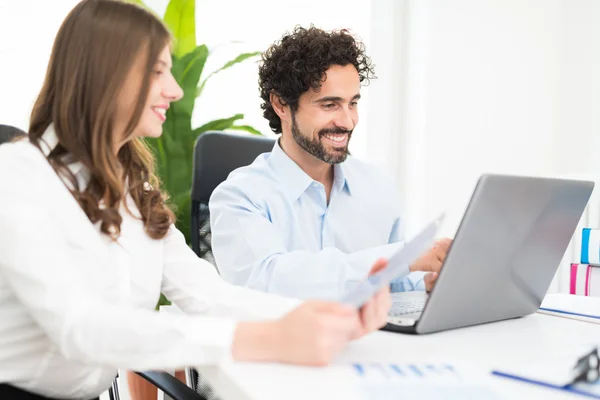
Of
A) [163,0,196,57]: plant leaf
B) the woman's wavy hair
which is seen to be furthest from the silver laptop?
[163,0,196,57]: plant leaf

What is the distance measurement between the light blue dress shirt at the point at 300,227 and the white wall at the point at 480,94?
3.84 feet

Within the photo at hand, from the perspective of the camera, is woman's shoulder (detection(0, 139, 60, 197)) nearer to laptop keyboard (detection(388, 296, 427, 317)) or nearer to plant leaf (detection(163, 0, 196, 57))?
laptop keyboard (detection(388, 296, 427, 317))

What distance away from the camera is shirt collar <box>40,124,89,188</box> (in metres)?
0.91

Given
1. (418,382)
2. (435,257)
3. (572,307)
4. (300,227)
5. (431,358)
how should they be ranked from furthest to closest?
(300,227), (572,307), (435,257), (431,358), (418,382)

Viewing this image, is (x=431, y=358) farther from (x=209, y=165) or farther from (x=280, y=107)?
(x=280, y=107)

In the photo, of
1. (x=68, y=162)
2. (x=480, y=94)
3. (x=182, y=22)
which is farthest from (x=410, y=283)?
(x=480, y=94)

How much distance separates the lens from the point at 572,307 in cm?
127

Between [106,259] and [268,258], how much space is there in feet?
1.63

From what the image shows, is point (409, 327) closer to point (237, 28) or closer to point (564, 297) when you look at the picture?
point (564, 297)

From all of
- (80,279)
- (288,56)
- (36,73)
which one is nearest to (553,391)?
(80,279)

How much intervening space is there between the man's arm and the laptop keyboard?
0.22 feet

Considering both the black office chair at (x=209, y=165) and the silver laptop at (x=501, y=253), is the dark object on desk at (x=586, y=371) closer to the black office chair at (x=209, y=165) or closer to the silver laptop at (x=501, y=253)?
the silver laptop at (x=501, y=253)

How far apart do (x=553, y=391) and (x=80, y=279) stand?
22.9 inches

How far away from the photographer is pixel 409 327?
96 centimetres
